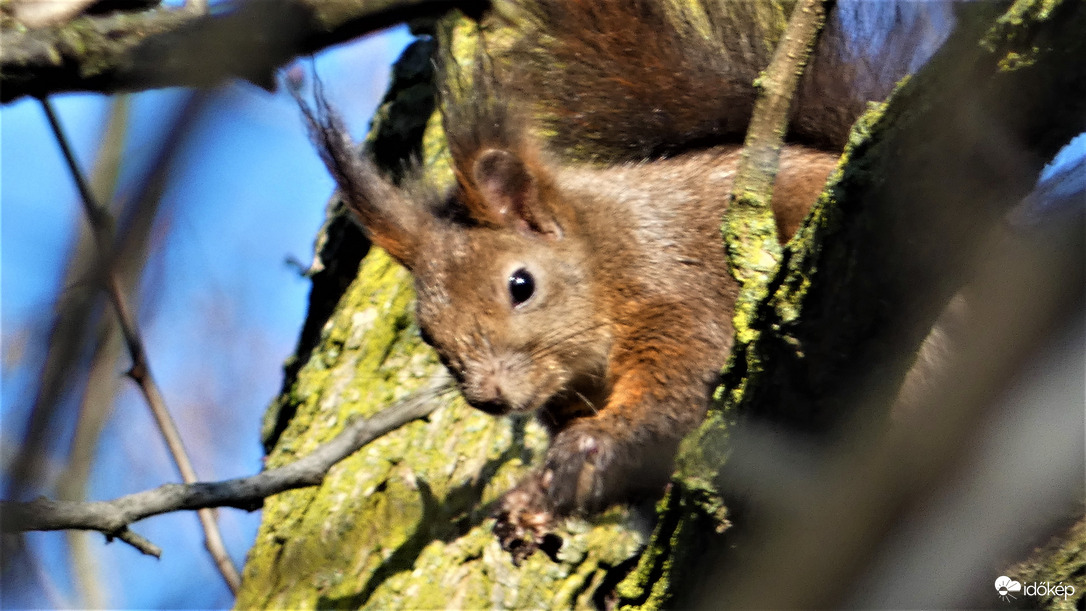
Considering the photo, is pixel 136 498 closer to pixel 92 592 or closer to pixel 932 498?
pixel 92 592

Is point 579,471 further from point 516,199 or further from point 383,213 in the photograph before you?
point 383,213

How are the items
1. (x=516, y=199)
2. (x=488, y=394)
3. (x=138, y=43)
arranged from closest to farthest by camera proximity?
(x=138, y=43) → (x=488, y=394) → (x=516, y=199)

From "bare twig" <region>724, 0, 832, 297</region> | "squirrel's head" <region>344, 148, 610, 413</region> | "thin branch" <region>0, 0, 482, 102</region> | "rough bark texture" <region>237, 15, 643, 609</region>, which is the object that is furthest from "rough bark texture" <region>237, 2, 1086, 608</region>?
"thin branch" <region>0, 0, 482, 102</region>

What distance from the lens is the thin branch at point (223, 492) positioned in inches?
78.5

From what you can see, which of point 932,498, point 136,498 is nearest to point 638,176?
point 932,498

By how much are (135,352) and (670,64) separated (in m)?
1.52

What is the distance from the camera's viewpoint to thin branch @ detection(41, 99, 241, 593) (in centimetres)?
99

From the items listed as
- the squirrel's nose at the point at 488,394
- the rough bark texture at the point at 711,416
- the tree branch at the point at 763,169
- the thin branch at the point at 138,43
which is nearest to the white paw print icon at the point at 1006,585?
the rough bark texture at the point at 711,416

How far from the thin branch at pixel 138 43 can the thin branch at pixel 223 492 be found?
77 centimetres

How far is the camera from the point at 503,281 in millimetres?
2648

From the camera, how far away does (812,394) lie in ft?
4.92

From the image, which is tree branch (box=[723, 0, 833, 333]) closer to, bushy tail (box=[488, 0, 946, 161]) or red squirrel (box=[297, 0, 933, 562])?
red squirrel (box=[297, 0, 933, 562])

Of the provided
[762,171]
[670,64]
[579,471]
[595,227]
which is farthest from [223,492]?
[670,64]

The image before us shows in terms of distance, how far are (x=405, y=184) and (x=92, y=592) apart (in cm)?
156
